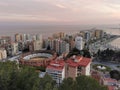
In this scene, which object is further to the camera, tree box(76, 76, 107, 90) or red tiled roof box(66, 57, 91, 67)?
red tiled roof box(66, 57, 91, 67)

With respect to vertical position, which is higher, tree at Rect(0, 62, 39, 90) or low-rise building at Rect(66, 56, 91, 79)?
tree at Rect(0, 62, 39, 90)

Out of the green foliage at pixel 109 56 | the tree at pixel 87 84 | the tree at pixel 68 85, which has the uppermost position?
the tree at pixel 87 84

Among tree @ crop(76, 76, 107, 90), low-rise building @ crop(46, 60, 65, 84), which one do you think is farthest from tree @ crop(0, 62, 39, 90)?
low-rise building @ crop(46, 60, 65, 84)

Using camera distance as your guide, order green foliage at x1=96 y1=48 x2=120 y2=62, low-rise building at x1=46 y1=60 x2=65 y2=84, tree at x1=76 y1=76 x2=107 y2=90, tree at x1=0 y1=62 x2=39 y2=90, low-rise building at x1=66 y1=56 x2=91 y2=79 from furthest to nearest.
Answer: green foliage at x1=96 y1=48 x2=120 y2=62 → low-rise building at x1=66 y1=56 x2=91 y2=79 → low-rise building at x1=46 y1=60 x2=65 y2=84 → tree at x1=0 y1=62 x2=39 y2=90 → tree at x1=76 y1=76 x2=107 y2=90

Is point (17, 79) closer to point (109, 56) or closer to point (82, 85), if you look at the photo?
point (82, 85)

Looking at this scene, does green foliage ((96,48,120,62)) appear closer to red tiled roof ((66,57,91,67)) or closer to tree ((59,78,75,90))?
red tiled roof ((66,57,91,67))

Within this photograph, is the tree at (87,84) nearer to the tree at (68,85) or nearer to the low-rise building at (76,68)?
the tree at (68,85)

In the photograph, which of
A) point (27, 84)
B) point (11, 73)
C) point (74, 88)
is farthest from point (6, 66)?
point (74, 88)

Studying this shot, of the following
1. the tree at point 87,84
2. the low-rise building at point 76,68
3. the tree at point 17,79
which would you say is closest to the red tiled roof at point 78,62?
the low-rise building at point 76,68

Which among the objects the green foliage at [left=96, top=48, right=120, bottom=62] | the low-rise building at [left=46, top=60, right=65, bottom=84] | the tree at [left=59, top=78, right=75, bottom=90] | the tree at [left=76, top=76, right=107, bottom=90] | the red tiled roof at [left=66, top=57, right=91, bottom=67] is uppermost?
the tree at [left=76, top=76, right=107, bottom=90]

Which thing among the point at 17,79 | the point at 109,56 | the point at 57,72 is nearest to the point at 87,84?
the point at 17,79

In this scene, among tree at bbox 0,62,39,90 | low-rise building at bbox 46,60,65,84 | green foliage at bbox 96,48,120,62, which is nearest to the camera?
tree at bbox 0,62,39,90
